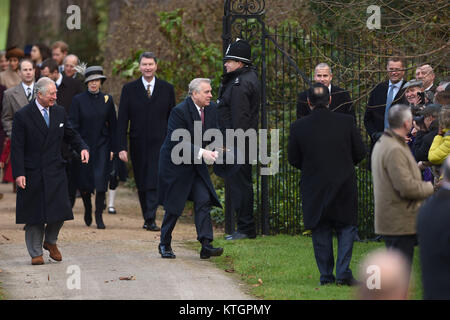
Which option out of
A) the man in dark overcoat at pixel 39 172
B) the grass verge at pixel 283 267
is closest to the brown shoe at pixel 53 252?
the man in dark overcoat at pixel 39 172

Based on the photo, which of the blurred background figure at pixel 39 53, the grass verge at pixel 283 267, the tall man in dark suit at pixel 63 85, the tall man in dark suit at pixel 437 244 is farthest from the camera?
the blurred background figure at pixel 39 53

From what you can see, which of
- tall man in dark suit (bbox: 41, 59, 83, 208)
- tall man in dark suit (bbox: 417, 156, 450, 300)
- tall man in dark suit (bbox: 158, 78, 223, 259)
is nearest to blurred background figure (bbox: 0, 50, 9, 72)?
tall man in dark suit (bbox: 41, 59, 83, 208)

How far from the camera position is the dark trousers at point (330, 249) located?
29.7ft

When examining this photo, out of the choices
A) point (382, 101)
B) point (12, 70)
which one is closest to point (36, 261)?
point (382, 101)

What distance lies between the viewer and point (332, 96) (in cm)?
1155

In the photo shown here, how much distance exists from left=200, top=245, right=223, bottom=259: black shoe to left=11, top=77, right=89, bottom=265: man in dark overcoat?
1499 mm

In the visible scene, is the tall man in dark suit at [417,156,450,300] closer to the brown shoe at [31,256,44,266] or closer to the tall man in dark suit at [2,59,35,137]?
the brown shoe at [31,256,44,266]

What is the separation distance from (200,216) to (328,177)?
218 cm

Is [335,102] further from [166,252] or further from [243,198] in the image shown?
[166,252]

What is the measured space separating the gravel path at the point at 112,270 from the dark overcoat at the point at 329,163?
1.07 meters

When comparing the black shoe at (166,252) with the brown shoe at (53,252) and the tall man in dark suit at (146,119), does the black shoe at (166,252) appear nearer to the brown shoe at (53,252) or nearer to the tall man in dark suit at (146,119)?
the brown shoe at (53,252)

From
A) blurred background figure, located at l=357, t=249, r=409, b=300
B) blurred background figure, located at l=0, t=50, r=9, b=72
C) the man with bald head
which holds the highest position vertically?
blurred background figure, located at l=0, t=50, r=9, b=72

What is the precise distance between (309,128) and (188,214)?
6593mm

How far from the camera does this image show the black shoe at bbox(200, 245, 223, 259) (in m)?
10.9
